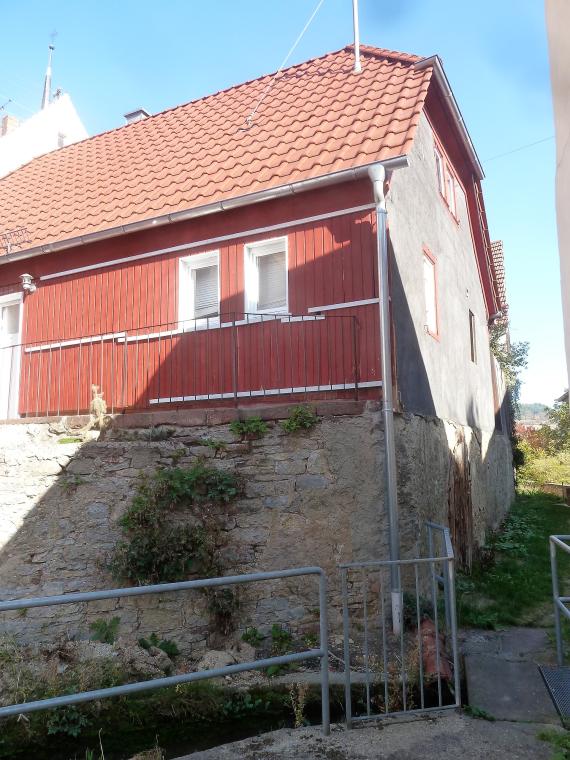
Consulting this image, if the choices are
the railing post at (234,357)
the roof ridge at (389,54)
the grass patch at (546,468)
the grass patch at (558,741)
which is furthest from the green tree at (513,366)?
the grass patch at (558,741)

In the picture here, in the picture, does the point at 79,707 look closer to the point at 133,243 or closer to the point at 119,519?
the point at 119,519

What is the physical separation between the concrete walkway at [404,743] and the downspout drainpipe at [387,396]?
1.55 metres

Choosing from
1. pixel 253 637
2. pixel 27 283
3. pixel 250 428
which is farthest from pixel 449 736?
pixel 27 283

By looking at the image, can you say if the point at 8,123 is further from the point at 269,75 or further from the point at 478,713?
the point at 478,713

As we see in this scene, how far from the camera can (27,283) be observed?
375 inches

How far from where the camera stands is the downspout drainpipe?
6293mm

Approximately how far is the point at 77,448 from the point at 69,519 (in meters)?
0.81

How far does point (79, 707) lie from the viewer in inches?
210

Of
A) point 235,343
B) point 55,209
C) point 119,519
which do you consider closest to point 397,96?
point 235,343

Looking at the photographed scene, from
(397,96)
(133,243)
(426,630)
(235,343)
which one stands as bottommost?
(426,630)

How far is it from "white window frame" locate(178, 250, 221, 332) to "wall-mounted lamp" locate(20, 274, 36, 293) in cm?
267

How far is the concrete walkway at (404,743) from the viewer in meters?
4.00

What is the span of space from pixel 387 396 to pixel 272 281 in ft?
7.90

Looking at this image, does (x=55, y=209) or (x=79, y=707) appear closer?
(x=79, y=707)
